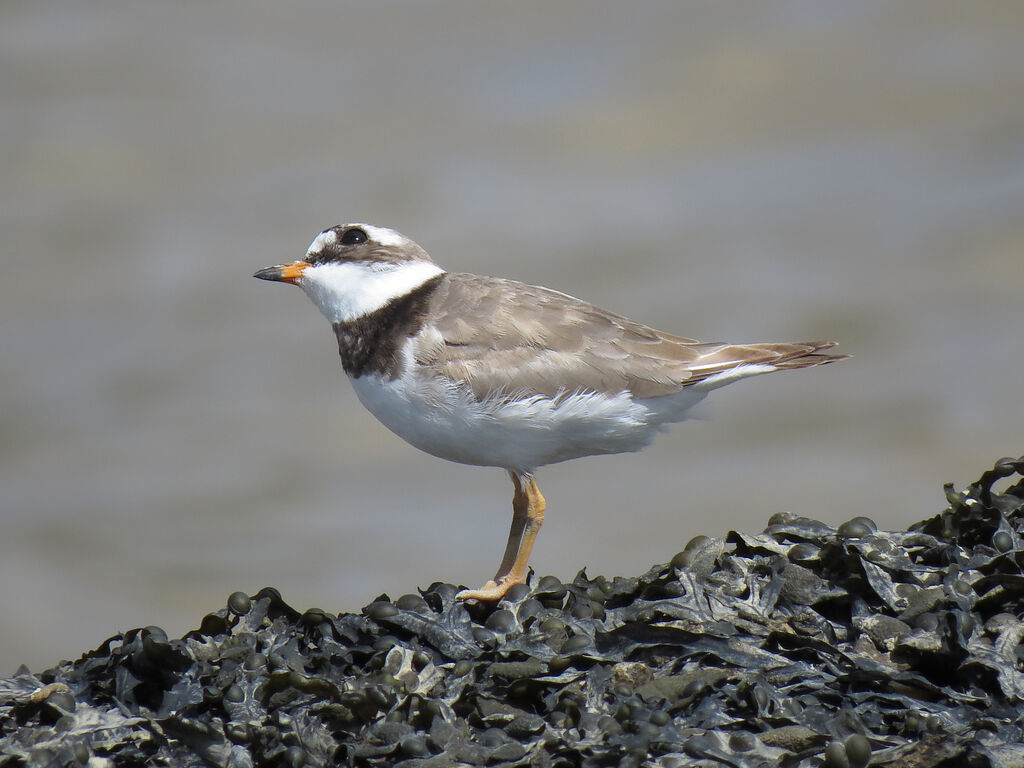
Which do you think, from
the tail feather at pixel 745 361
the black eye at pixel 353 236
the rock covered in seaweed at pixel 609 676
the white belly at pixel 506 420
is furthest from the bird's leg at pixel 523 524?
the black eye at pixel 353 236

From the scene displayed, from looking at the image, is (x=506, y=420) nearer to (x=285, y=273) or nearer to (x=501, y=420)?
(x=501, y=420)

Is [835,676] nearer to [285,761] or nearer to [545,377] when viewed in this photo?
[285,761]

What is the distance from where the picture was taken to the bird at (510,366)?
6.57 meters

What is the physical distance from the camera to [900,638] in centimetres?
482

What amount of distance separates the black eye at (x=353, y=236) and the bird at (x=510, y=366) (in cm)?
7

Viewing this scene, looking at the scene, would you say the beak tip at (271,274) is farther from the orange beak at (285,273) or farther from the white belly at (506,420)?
the white belly at (506,420)

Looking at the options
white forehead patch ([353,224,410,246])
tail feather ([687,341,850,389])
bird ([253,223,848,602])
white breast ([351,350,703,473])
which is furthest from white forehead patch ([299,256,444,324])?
tail feather ([687,341,850,389])

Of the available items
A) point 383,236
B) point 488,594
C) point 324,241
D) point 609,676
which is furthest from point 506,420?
point 609,676

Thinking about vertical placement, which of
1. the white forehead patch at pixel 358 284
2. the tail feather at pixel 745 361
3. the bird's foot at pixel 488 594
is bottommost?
the bird's foot at pixel 488 594

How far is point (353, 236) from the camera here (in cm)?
744

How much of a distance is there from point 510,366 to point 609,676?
231 cm

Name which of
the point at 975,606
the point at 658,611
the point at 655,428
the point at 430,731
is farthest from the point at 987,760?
the point at 655,428

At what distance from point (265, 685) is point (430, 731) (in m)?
0.76

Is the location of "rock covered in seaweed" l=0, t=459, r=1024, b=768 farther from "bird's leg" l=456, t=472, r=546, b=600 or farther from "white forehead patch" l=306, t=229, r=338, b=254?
"white forehead patch" l=306, t=229, r=338, b=254
